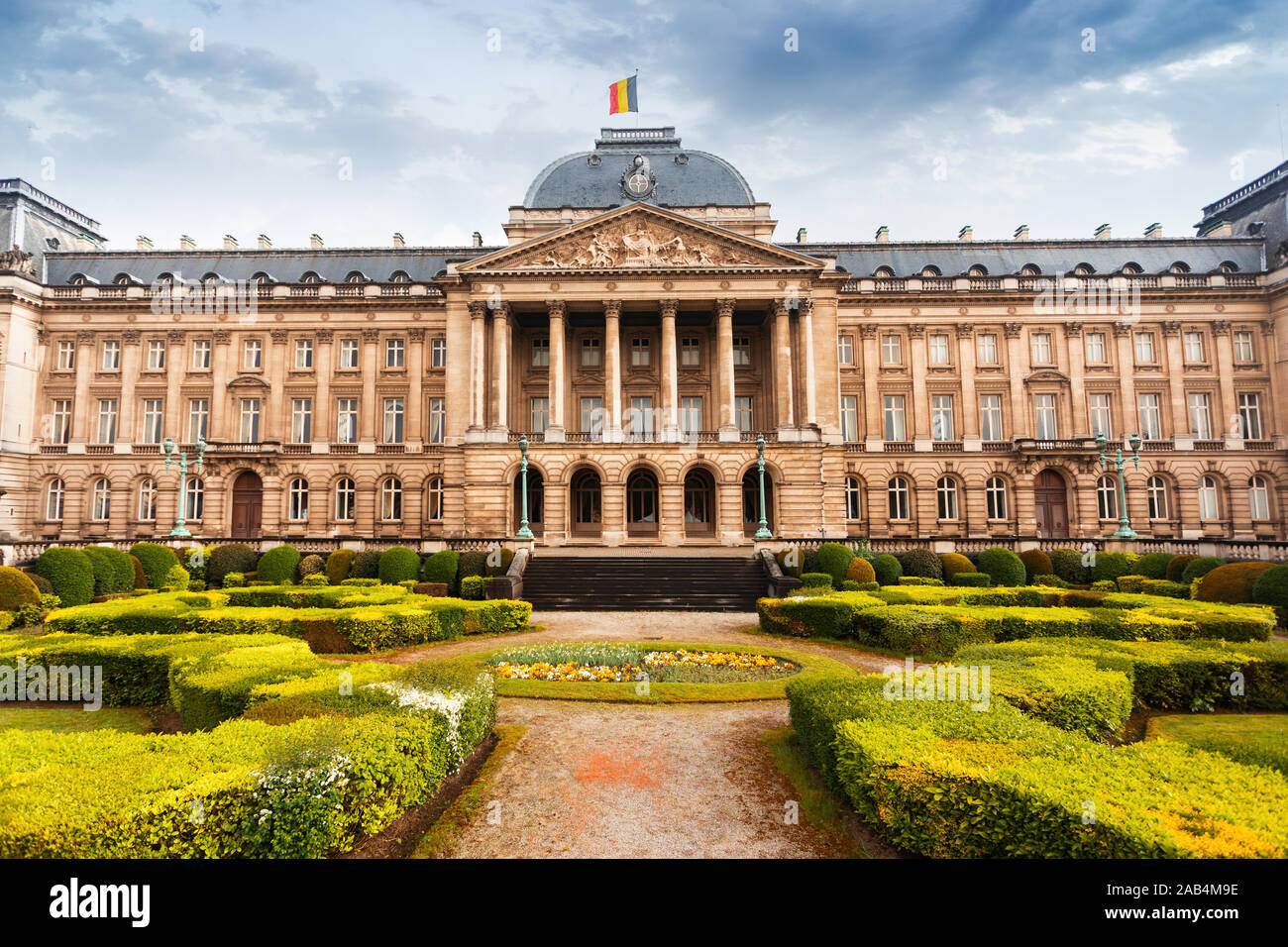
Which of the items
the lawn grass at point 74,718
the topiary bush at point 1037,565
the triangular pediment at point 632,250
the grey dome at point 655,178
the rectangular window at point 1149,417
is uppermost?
the grey dome at point 655,178

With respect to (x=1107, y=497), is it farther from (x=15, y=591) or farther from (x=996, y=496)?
(x=15, y=591)

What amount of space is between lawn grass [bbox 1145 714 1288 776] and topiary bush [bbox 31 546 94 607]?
1111 inches

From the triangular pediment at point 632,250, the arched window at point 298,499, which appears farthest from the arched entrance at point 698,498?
the arched window at point 298,499

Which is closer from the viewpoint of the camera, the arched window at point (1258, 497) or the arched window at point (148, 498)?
the arched window at point (1258, 497)

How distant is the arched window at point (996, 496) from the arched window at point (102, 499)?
5812cm

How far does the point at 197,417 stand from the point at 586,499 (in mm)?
27450

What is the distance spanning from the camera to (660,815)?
23.9ft

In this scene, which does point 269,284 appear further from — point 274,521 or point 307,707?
point 307,707

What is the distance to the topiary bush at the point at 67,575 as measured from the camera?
74.4ft

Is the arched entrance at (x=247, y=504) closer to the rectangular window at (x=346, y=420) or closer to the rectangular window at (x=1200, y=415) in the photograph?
the rectangular window at (x=346, y=420)

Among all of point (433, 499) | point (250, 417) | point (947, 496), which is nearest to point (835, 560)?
point (947, 496)

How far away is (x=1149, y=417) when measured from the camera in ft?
156

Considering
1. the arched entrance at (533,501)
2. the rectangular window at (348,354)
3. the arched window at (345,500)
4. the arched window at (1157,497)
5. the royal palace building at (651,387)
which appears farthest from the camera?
the rectangular window at (348,354)
